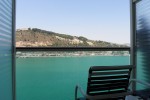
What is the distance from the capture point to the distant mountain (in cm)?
328

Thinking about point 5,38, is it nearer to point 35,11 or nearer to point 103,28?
point 35,11

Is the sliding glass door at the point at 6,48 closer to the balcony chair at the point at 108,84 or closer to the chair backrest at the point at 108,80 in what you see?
the balcony chair at the point at 108,84

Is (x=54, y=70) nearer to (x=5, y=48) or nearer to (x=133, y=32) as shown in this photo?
(x=5, y=48)

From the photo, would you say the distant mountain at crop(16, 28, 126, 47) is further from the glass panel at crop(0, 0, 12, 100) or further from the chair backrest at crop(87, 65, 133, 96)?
the chair backrest at crop(87, 65, 133, 96)

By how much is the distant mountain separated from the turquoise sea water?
0.23 m

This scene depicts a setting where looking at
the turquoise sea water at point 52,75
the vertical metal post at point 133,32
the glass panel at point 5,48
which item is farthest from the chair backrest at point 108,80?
the vertical metal post at point 133,32

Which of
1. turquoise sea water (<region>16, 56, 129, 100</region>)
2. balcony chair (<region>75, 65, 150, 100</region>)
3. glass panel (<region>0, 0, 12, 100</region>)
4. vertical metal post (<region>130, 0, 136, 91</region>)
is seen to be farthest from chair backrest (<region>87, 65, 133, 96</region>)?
vertical metal post (<region>130, 0, 136, 91</region>)

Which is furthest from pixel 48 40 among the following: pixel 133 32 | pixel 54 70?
pixel 133 32

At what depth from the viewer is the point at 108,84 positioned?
2.40 meters

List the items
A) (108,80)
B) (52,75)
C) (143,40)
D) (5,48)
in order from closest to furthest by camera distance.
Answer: (108,80)
(5,48)
(143,40)
(52,75)

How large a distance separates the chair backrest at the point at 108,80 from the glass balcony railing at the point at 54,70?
95 centimetres

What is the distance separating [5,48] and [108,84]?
1.29m

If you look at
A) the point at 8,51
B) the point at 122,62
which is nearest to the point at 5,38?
the point at 8,51

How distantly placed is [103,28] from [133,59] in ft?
6.37
